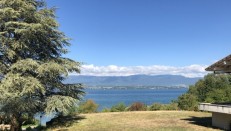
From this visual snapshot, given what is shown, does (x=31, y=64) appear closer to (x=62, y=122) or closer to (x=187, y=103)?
(x=62, y=122)

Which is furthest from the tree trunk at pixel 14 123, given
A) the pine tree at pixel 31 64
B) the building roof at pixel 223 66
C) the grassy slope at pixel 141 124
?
the building roof at pixel 223 66

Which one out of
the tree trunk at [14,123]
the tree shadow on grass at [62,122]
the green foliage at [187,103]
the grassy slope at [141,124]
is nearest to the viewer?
the grassy slope at [141,124]

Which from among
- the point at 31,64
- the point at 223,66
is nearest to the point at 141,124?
the point at 223,66

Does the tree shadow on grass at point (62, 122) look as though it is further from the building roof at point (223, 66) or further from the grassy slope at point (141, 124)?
the building roof at point (223, 66)

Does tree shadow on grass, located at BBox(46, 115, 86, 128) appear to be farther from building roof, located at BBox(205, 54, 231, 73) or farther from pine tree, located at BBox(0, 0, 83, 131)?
building roof, located at BBox(205, 54, 231, 73)

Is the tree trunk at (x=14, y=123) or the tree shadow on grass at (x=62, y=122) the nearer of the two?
the tree trunk at (x=14, y=123)

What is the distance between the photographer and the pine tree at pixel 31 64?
20.5 meters

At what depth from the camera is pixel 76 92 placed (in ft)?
80.3

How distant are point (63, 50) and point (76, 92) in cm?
331

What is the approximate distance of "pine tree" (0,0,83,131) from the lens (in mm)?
20453

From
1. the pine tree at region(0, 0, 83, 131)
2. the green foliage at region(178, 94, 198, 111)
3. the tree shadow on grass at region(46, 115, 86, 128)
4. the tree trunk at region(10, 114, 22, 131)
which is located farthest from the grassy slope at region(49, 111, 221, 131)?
the green foliage at region(178, 94, 198, 111)

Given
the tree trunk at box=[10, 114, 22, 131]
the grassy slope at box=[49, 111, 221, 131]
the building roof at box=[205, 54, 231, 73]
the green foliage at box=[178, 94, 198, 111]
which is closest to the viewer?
the building roof at box=[205, 54, 231, 73]

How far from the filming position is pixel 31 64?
2077 cm

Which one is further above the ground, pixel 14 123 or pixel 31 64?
pixel 31 64
